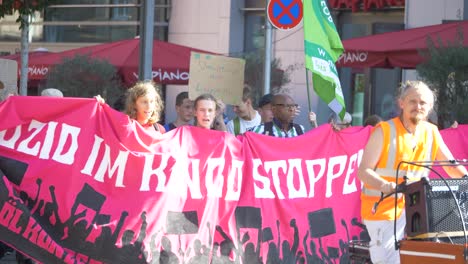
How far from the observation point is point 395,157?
24.9ft

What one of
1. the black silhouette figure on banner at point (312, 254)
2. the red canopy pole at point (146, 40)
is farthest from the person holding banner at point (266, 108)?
the black silhouette figure on banner at point (312, 254)

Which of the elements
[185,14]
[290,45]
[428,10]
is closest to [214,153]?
[428,10]

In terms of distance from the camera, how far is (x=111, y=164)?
861cm

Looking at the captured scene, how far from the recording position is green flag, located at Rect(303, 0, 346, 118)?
413 inches

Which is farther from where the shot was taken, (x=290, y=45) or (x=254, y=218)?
(x=290, y=45)

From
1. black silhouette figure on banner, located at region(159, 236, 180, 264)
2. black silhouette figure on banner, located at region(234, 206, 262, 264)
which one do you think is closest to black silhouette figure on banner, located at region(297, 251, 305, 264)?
black silhouette figure on banner, located at region(234, 206, 262, 264)

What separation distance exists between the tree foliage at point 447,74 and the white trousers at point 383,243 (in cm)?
590

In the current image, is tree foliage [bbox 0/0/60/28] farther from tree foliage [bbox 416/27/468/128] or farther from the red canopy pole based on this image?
tree foliage [bbox 416/27/468/128]

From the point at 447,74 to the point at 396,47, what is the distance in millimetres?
983

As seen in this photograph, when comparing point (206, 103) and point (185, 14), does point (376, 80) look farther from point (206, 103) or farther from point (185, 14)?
point (206, 103)

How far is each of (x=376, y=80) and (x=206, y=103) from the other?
13.9 m

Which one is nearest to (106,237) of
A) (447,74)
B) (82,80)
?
(447,74)

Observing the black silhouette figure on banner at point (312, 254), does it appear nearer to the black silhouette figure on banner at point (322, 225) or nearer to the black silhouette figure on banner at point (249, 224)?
the black silhouette figure on banner at point (322, 225)

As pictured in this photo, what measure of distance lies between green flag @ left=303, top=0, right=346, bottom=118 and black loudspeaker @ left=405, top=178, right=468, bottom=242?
380 centimetres
